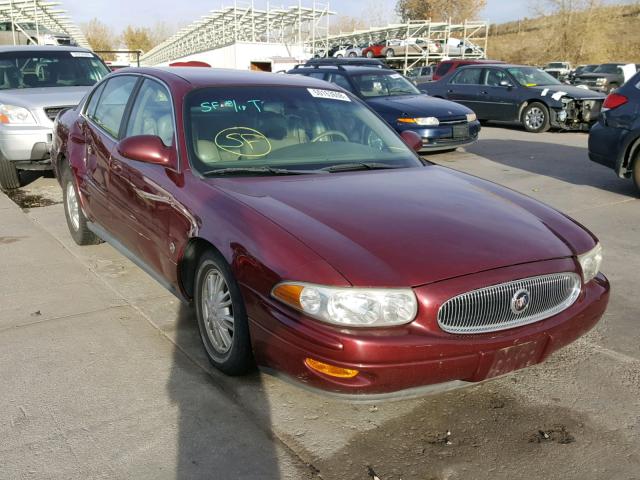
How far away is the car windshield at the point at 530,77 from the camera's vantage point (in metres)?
14.5

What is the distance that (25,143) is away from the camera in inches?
296

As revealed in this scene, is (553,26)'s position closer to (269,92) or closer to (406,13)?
(406,13)

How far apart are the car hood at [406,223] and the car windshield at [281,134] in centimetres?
23

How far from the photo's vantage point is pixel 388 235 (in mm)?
2896

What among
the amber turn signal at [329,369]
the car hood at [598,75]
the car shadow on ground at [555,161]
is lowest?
the car shadow on ground at [555,161]

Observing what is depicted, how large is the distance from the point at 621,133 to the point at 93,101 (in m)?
5.96

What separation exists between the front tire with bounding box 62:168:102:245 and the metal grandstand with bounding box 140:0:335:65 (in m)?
39.1

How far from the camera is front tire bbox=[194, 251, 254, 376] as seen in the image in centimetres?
303

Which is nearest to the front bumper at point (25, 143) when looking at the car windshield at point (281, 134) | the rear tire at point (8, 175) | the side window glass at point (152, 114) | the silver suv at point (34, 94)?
the silver suv at point (34, 94)

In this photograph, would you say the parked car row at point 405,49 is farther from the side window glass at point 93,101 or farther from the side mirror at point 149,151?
the side mirror at point 149,151

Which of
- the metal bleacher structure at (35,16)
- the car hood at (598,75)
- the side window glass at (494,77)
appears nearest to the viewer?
the side window glass at (494,77)

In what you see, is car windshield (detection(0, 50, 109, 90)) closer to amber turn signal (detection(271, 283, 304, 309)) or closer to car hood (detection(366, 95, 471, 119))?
car hood (detection(366, 95, 471, 119))

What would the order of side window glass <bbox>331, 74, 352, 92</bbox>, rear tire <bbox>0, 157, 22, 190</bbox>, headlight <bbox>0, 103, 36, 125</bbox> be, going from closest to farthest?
Answer: 1. headlight <bbox>0, 103, 36, 125</bbox>
2. rear tire <bbox>0, 157, 22, 190</bbox>
3. side window glass <bbox>331, 74, 352, 92</bbox>

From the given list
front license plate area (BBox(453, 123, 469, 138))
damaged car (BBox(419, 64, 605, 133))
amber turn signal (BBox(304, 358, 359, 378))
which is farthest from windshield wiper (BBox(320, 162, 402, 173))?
damaged car (BBox(419, 64, 605, 133))
